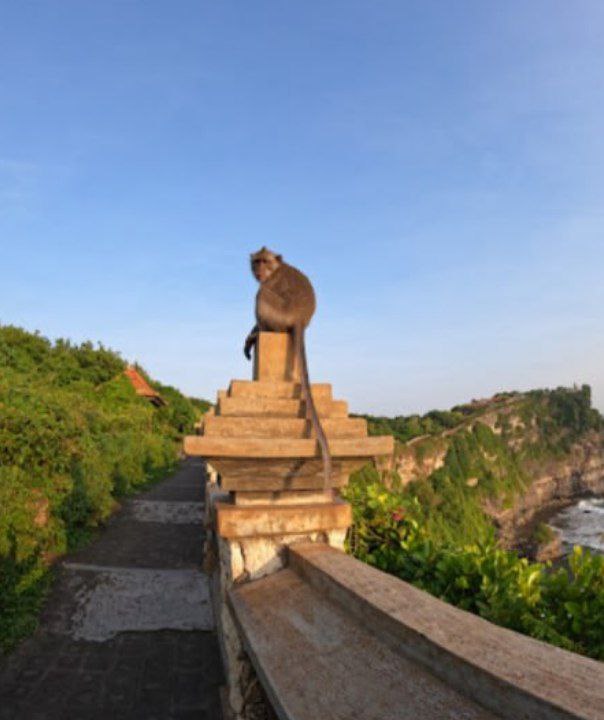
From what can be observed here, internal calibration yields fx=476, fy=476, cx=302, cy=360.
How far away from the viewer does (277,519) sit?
248 centimetres

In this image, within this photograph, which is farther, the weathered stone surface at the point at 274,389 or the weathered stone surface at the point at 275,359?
the weathered stone surface at the point at 275,359

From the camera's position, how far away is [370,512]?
451 centimetres

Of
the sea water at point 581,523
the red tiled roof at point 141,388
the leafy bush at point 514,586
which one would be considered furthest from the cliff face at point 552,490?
the leafy bush at point 514,586

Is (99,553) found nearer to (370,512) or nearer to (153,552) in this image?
(153,552)

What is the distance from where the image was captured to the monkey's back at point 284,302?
10.8ft

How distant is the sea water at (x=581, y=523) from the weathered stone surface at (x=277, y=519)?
1386 inches

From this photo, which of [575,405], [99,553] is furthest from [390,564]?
[575,405]

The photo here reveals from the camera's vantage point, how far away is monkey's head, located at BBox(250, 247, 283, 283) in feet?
12.2

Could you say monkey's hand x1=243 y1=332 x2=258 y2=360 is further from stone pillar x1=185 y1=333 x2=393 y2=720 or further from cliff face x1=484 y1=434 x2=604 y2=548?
cliff face x1=484 y1=434 x2=604 y2=548

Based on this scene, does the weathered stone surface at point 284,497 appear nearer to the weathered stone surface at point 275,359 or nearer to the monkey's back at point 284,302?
the weathered stone surface at point 275,359

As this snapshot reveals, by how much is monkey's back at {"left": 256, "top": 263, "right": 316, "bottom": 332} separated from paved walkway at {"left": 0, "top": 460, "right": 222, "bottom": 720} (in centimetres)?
300

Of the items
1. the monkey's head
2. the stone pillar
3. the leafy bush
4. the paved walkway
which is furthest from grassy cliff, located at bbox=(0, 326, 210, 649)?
the monkey's head

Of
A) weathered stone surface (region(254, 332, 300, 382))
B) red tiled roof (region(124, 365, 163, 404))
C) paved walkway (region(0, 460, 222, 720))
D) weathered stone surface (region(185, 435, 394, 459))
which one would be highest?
red tiled roof (region(124, 365, 163, 404))

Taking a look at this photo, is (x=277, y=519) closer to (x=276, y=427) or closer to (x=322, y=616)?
(x=276, y=427)
